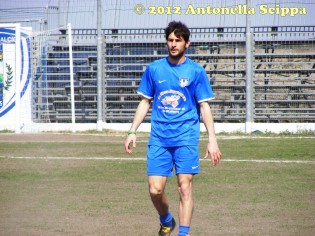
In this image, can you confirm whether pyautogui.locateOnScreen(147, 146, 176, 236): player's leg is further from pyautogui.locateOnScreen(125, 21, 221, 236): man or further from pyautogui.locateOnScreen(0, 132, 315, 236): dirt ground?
pyautogui.locateOnScreen(0, 132, 315, 236): dirt ground

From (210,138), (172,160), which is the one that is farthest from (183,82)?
(172,160)

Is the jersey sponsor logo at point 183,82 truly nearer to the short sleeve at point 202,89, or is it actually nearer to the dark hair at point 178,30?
the short sleeve at point 202,89

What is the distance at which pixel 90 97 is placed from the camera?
27.1m

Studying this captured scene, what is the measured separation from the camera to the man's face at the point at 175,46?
25.7 feet

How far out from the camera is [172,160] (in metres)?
8.02

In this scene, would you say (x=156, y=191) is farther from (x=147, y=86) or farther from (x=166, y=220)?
(x=147, y=86)

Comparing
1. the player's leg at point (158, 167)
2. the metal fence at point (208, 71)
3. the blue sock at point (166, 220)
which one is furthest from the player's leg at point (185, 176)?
the metal fence at point (208, 71)

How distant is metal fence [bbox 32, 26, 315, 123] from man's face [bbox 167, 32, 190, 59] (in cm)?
1805

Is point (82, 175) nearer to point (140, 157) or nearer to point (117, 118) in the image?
point (140, 157)

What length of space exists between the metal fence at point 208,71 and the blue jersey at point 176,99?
58.9 ft

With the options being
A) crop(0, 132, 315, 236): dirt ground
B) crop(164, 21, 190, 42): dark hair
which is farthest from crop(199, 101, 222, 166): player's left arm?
crop(0, 132, 315, 236): dirt ground

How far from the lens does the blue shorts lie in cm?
789

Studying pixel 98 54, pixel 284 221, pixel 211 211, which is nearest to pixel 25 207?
pixel 211 211

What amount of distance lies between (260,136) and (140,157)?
6.69 metres
